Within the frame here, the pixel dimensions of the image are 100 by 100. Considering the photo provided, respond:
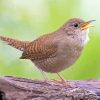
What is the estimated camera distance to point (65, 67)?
635 cm

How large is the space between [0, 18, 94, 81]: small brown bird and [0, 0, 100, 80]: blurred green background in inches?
5.7

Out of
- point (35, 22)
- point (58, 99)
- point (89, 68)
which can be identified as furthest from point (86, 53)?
point (58, 99)

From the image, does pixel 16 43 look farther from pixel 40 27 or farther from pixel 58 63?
pixel 58 63

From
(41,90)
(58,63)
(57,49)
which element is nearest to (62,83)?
(58,63)

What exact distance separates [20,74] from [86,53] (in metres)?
0.70

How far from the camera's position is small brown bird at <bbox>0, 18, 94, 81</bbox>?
6371mm

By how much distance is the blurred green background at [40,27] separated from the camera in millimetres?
6680

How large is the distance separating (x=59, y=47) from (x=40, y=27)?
443 millimetres

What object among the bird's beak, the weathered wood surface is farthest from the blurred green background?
the weathered wood surface

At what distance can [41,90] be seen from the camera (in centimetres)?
572

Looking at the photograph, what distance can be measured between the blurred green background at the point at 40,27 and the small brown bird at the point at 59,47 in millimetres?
146

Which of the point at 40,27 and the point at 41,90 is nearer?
the point at 41,90

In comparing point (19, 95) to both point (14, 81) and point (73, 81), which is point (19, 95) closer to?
point (14, 81)

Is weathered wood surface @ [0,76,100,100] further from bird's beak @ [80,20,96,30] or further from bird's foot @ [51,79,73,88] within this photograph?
bird's beak @ [80,20,96,30]
